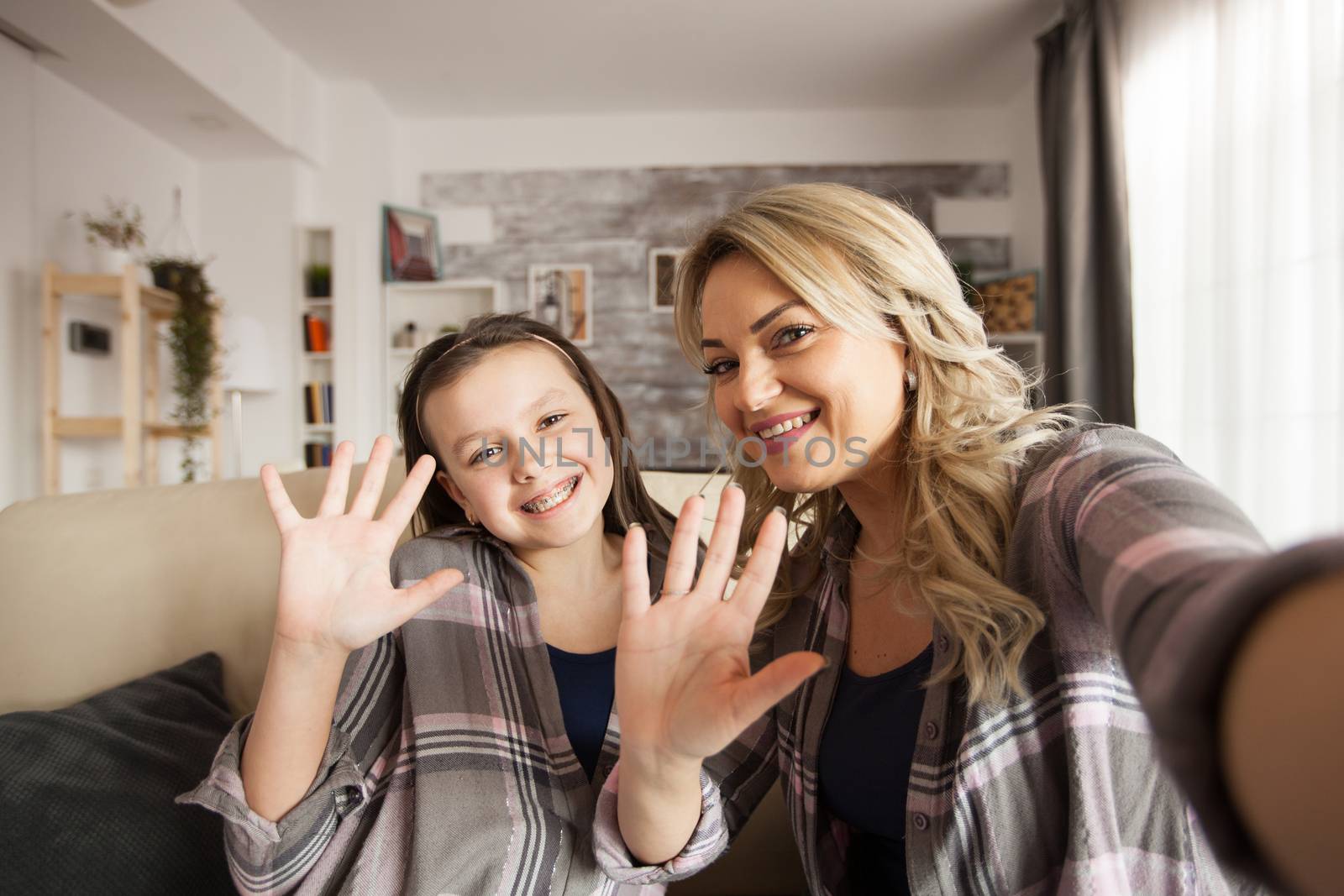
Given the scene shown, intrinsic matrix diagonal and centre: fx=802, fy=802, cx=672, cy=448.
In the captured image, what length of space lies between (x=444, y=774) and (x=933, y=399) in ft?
2.51

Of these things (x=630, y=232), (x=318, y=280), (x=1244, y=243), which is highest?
(x=630, y=232)

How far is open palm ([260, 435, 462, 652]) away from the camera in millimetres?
851

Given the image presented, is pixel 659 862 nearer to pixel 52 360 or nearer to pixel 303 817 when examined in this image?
pixel 303 817

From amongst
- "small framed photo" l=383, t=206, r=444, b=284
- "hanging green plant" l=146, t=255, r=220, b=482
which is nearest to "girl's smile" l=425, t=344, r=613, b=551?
"hanging green plant" l=146, t=255, r=220, b=482

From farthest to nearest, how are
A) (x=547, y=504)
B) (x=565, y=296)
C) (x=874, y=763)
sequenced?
(x=565, y=296) → (x=547, y=504) → (x=874, y=763)

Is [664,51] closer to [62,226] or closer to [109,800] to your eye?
[62,226]

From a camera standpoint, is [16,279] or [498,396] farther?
[16,279]

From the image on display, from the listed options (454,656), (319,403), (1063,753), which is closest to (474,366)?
(454,656)

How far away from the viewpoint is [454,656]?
3.60 feet

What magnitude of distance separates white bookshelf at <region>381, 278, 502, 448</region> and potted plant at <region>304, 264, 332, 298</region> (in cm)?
34

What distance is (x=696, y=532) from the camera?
0.78m

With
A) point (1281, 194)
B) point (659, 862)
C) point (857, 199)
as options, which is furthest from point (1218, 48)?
point (659, 862)

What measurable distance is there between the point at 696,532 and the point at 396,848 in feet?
1.95

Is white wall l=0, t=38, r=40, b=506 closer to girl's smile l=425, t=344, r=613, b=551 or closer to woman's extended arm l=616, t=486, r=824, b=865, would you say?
girl's smile l=425, t=344, r=613, b=551
